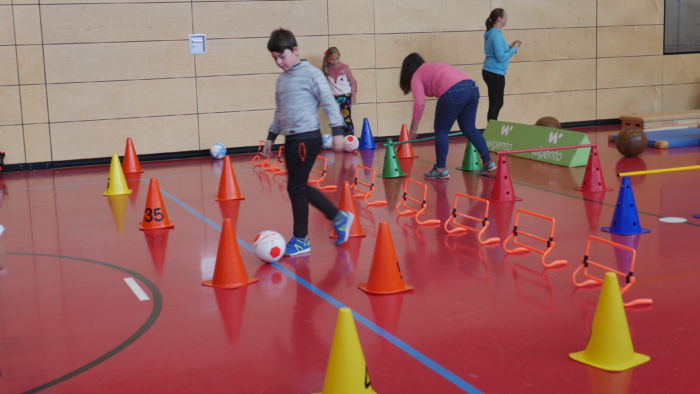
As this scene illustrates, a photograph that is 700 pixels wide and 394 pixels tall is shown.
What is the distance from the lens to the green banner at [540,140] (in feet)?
33.2

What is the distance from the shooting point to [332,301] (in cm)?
493

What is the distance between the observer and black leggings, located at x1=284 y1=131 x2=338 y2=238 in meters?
5.82

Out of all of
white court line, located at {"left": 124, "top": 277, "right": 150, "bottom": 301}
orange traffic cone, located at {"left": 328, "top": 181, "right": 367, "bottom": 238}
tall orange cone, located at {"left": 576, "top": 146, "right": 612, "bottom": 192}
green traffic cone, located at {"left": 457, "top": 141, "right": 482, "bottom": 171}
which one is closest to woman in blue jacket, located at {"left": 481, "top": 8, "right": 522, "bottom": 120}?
green traffic cone, located at {"left": 457, "top": 141, "right": 482, "bottom": 171}

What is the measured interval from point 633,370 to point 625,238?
2.72m

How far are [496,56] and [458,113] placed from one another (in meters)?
3.04

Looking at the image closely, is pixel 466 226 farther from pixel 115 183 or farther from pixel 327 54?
pixel 327 54

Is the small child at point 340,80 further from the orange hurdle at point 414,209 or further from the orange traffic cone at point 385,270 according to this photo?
the orange traffic cone at point 385,270

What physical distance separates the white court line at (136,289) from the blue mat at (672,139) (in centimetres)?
866

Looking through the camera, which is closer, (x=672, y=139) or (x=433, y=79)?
(x=433, y=79)

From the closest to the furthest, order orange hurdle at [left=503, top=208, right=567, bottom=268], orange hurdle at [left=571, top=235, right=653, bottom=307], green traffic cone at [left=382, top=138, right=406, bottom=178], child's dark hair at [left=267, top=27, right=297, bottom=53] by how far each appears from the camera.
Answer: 1. orange hurdle at [left=571, top=235, right=653, bottom=307]
2. orange hurdle at [left=503, top=208, right=567, bottom=268]
3. child's dark hair at [left=267, top=27, right=297, bottom=53]
4. green traffic cone at [left=382, top=138, right=406, bottom=178]

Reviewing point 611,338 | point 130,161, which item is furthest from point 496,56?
point 611,338

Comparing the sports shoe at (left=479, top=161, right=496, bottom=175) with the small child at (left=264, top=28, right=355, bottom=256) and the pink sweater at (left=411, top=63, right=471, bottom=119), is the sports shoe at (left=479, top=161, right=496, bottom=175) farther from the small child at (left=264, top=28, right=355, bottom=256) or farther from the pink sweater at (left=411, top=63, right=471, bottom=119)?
the small child at (left=264, top=28, right=355, bottom=256)

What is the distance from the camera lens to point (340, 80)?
1291 centimetres

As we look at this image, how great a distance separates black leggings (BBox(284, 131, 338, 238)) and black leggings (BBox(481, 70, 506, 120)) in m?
6.57
